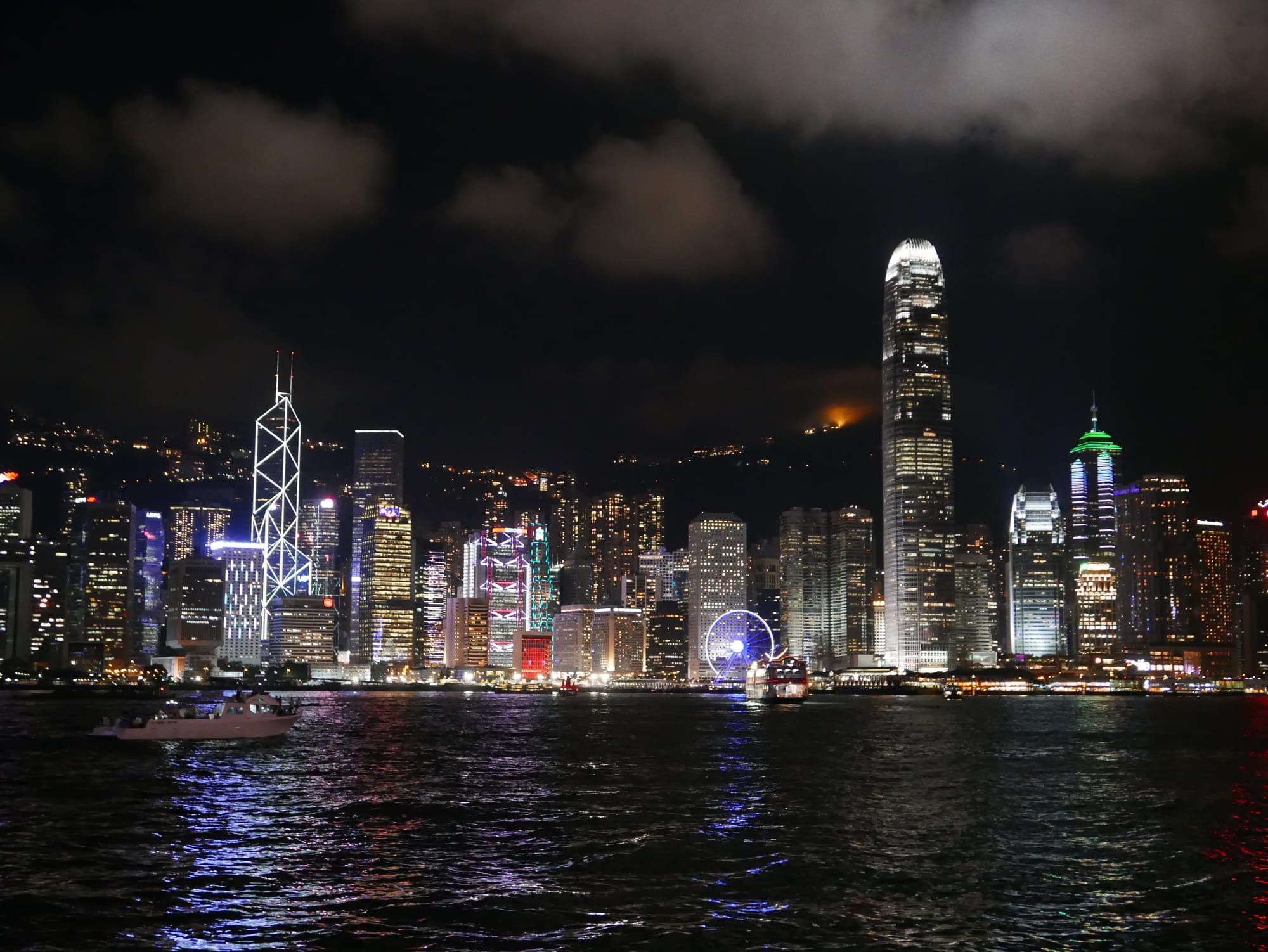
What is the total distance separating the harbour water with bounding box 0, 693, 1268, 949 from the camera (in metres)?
Answer: 34.7

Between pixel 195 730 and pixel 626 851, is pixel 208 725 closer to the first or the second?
pixel 195 730

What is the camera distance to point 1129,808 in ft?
203

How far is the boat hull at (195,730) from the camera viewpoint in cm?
10569

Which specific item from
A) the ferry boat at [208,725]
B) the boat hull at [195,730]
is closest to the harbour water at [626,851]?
the boat hull at [195,730]

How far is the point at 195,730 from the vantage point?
106m

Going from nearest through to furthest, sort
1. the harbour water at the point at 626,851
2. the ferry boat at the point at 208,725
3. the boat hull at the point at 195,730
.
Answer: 1. the harbour water at the point at 626,851
2. the boat hull at the point at 195,730
3. the ferry boat at the point at 208,725

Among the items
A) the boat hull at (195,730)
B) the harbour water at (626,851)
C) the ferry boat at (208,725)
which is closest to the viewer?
the harbour water at (626,851)

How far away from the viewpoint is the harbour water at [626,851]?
3472 centimetres

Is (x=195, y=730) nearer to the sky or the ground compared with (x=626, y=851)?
nearer to the sky

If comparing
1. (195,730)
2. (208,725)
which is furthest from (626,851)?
(195,730)

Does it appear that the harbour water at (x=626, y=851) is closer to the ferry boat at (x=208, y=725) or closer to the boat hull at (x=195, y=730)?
the boat hull at (x=195, y=730)

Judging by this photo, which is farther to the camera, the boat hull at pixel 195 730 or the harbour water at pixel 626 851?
the boat hull at pixel 195 730

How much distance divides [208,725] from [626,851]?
68.5m

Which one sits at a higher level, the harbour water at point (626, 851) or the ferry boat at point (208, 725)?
the ferry boat at point (208, 725)
